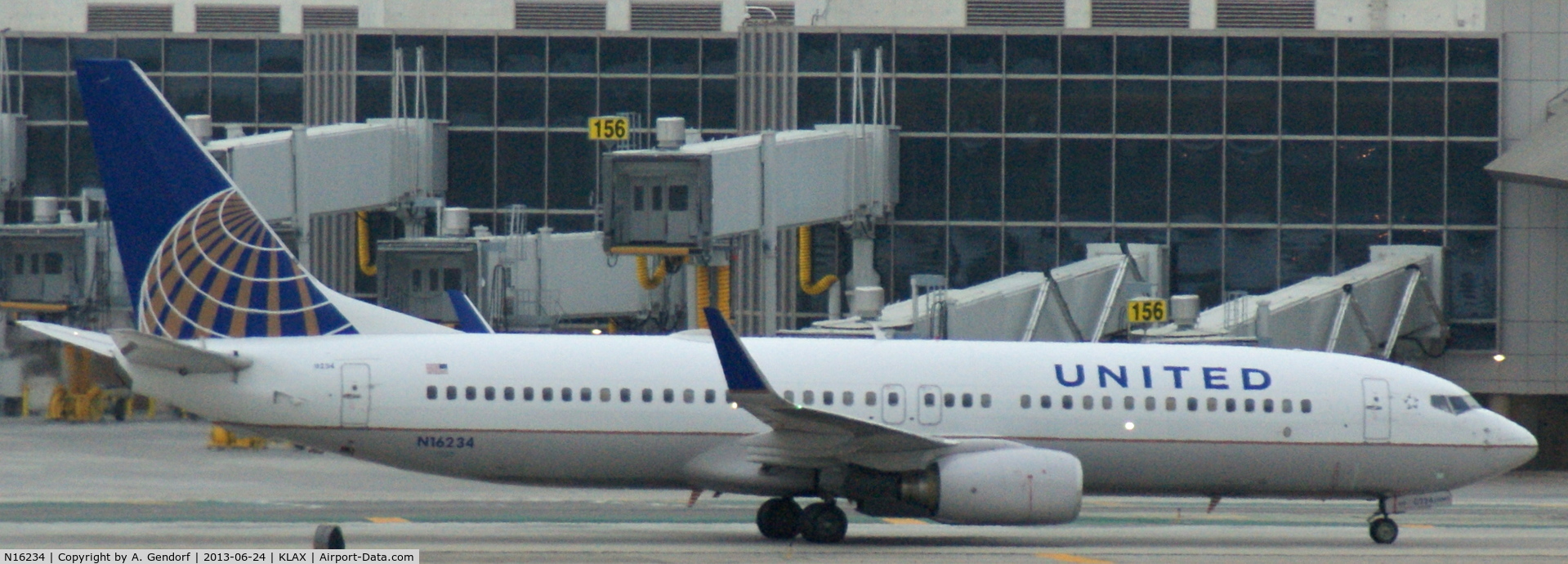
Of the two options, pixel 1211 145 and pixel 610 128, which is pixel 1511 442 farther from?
pixel 610 128

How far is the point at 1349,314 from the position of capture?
137 feet

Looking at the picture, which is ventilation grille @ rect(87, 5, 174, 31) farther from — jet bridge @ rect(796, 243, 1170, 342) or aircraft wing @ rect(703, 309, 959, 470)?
aircraft wing @ rect(703, 309, 959, 470)

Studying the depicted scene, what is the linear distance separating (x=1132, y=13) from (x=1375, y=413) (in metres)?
22.2

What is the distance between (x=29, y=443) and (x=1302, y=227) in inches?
1058

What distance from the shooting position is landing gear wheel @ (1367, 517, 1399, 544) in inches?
1072

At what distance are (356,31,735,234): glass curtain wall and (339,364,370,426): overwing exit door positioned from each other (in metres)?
24.8

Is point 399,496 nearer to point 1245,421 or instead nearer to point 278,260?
point 278,260

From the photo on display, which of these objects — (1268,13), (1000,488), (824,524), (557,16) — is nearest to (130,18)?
(557,16)

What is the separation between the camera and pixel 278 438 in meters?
25.8

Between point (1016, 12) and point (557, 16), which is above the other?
point (557, 16)

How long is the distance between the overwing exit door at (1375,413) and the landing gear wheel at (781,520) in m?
7.29

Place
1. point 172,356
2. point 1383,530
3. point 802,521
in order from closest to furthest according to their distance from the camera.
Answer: point 172,356, point 802,521, point 1383,530

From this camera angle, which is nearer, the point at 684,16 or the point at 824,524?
the point at 824,524

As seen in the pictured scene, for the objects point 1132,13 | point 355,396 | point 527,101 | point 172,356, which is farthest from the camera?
point 527,101
